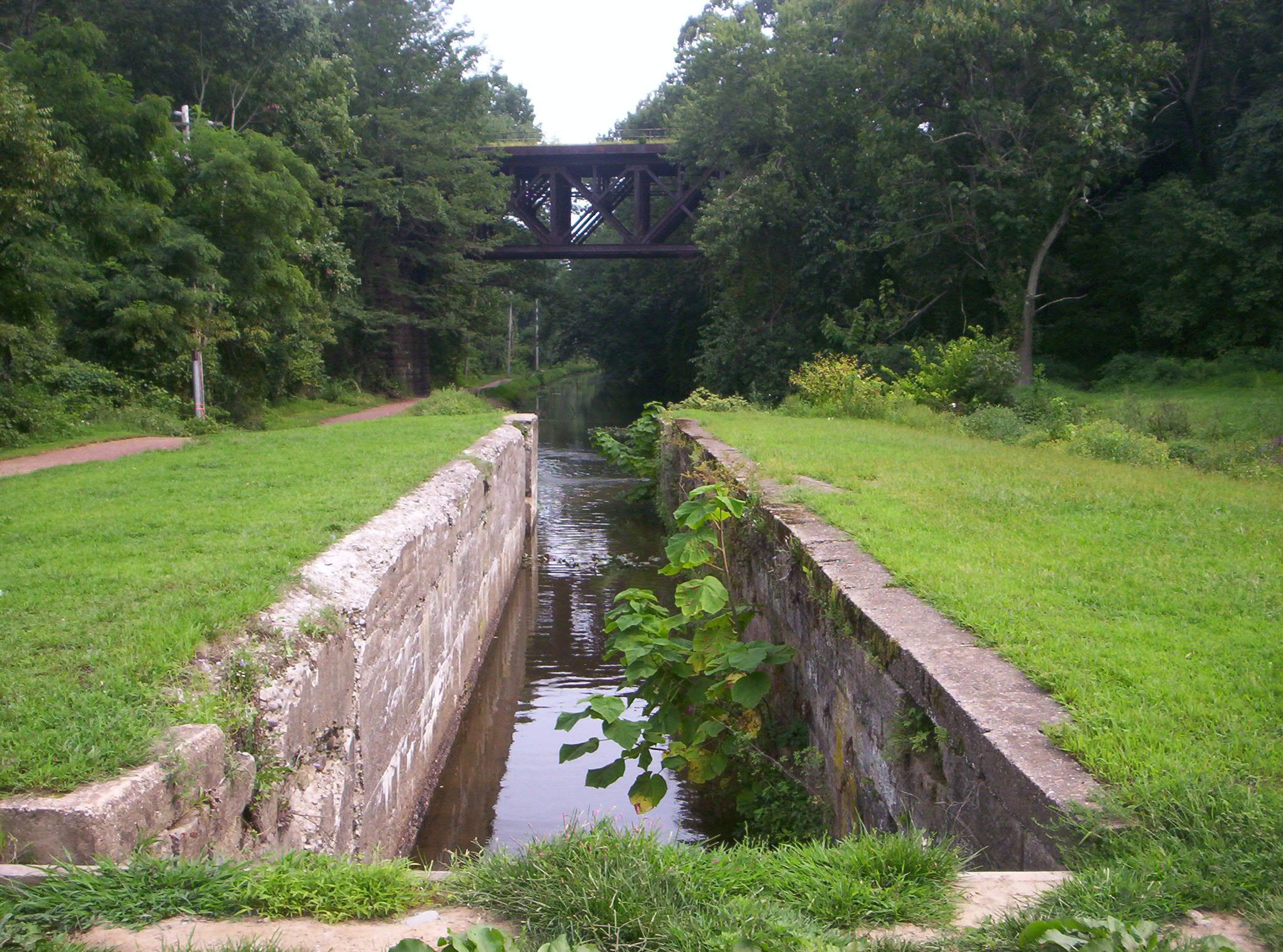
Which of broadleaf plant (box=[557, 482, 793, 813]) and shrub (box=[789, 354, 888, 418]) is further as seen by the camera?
shrub (box=[789, 354, 888, 418])

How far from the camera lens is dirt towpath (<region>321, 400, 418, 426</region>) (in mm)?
21719

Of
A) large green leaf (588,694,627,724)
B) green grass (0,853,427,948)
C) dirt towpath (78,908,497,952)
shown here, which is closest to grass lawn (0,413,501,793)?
green grass (0,853,427,948)

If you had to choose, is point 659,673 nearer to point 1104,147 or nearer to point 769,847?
point 769,847

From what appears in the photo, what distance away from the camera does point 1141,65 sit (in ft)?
66.5

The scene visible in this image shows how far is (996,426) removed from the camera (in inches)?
570

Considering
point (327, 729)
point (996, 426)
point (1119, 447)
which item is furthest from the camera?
point (996, 426)

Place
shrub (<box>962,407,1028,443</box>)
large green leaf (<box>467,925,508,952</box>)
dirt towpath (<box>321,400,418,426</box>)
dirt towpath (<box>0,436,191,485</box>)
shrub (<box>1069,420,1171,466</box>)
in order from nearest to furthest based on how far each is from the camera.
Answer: large green leaf (<box>467,925,508,952</box>) → shrub (<box>1069,420,1171,466</box>) → dirt towpath (<box>0,436,191,485</box>) → shrub (<box>962,407,1028,443</box>) → dirt towpath (<box>321,400,418,426</box>)

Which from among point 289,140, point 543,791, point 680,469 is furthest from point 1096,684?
point 289,140

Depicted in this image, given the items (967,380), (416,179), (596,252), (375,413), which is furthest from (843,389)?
(416,179)

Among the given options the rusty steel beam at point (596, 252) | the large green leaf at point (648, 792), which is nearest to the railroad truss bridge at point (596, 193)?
the rusty steel beam at point (596, 252)

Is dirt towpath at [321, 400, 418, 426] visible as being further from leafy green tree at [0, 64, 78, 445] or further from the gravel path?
leafy green tree at [0, 64, 78, 445]

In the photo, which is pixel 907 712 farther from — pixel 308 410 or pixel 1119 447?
pixel 308 410

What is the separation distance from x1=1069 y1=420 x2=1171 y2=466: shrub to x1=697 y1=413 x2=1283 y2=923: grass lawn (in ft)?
3.98

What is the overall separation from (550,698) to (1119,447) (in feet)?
21.9
